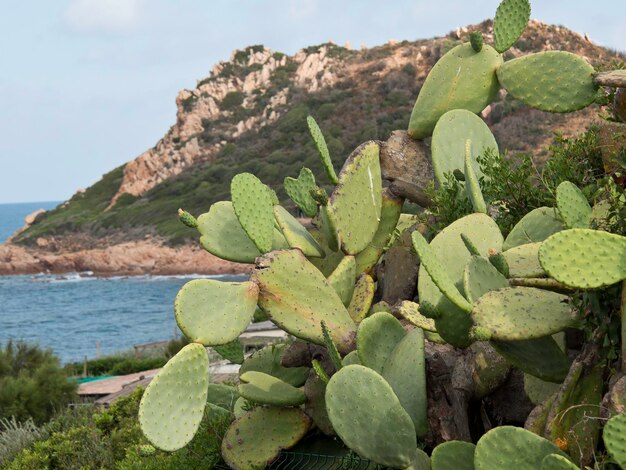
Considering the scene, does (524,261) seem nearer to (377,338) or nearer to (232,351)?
(377,338)

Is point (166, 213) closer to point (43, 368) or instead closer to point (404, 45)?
point (404, 45)

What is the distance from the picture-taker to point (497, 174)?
5.06 metres

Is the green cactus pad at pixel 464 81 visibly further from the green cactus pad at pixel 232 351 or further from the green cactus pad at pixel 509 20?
the green cactus pad at pixel 232 351

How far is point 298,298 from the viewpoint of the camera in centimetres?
470

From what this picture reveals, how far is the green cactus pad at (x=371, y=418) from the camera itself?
382 cm

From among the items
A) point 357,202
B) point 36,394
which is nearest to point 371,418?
point 357,202

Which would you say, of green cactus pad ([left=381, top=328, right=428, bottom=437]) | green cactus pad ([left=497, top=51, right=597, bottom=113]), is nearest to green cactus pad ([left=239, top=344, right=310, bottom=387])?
green cactus pad ([left=381, top=328, right=428, bottom=437])

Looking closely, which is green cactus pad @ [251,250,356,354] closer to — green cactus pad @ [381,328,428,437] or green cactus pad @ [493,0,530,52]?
green cactus pad @ [381,328,428,437]

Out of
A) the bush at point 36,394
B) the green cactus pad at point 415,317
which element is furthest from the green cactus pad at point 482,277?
the bush at point 36,394

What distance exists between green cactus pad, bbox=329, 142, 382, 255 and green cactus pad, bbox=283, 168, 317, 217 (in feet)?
0.54

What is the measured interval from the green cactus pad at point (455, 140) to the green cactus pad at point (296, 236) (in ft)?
2.62

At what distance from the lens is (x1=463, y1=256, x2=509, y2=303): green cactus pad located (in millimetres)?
3836

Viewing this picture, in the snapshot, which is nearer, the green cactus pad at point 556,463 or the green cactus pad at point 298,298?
the green cactus pad at point 556,463

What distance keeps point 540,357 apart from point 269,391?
1726 millimetres
